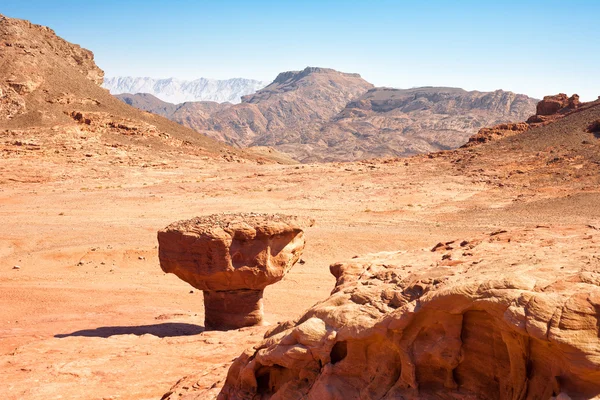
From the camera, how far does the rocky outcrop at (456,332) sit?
Answer: 4.48 metres

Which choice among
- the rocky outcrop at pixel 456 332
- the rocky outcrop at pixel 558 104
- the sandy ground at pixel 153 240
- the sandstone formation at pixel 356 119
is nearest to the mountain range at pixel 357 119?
the sandstone formation at pixel 356 119

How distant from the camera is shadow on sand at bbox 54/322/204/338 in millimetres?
12438

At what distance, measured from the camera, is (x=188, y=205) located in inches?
1282

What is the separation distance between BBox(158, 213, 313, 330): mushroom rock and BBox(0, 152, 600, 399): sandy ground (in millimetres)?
941

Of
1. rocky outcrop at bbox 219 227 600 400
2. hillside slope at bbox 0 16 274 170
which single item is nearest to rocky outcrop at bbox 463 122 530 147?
hillside slope at bbox 0 16 274 170

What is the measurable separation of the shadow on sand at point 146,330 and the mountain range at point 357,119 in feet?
291

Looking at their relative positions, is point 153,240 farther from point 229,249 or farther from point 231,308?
point 229,249

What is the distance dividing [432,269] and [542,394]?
1905 millimetres

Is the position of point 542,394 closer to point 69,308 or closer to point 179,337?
point 179,337

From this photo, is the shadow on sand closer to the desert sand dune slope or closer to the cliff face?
the desert sand dune slope

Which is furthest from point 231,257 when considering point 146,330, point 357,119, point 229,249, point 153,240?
point 357,119

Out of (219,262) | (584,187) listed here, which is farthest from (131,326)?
(584,187)

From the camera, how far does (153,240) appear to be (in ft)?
74.2

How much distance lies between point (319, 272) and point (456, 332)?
14150mm
